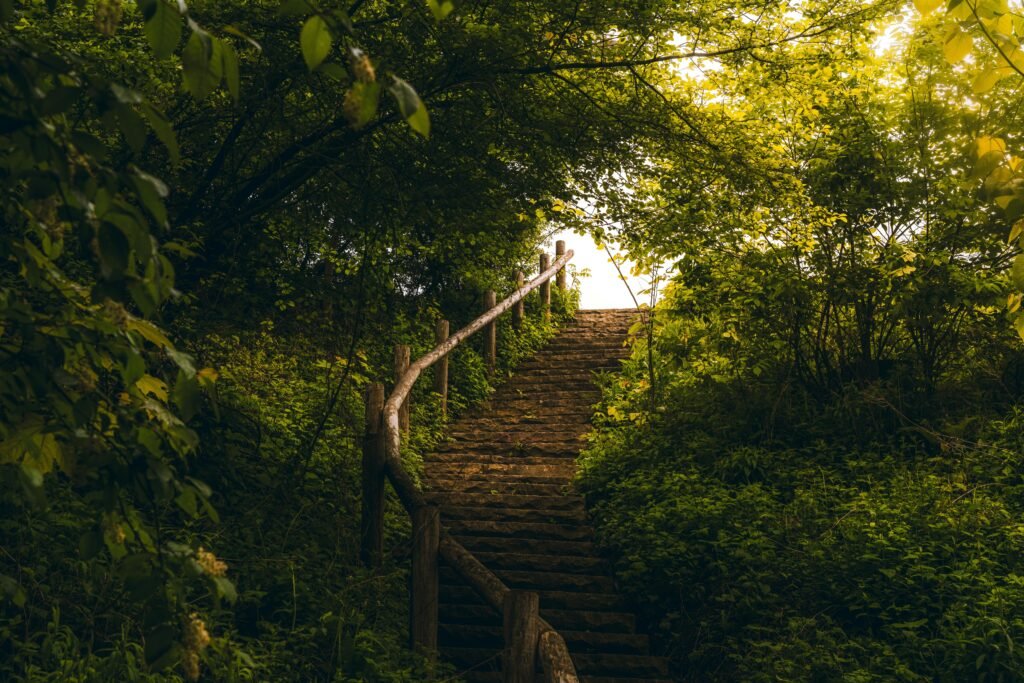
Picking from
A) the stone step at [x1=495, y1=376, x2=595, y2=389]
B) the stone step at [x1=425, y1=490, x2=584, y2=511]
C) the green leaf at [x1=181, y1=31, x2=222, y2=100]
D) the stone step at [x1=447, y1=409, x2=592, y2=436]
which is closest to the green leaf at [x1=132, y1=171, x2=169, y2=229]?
the green leaf at [x1=181, y1=31, x2=222, y2=100]

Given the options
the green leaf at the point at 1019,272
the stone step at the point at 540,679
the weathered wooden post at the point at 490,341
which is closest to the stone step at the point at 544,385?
the weathered wooden post at the point at 490,341

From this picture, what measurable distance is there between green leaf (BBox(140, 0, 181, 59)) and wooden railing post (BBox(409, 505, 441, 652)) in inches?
194

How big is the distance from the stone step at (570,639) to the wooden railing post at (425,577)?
0.80 metres

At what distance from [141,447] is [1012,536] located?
21.8 ft

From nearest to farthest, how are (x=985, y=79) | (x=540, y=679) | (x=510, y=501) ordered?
(x=985, y=79), (x=540, y=679), (x=510, y=501)

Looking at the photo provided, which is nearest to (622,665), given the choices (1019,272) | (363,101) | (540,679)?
(540,679)

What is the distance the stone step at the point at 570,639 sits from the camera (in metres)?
7.18

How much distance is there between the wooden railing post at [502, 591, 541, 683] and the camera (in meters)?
5.13

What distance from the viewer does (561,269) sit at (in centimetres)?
1691

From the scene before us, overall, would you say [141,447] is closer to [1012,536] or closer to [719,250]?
[1012,536]

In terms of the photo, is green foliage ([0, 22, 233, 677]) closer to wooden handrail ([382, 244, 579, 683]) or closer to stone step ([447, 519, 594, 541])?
wooden handrail ([382, 244, 579, 683])

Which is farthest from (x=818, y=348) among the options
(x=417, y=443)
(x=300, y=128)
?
(x=300, y=128)

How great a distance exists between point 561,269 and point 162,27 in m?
15.1

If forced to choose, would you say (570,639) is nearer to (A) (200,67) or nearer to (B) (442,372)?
(B) (442,372)
